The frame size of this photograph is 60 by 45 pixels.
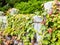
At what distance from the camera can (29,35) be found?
4.16 meters

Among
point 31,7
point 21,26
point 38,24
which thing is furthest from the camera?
point 31,7

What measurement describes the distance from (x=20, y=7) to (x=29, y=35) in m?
1.60

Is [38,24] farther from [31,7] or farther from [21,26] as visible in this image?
[31,7]

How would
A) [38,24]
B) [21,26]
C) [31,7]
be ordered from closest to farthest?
[38,24] → [21,26] → [31,7]

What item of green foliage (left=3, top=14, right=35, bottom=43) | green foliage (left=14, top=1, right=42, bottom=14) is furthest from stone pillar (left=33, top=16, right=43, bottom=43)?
green foliage (left=14, top=1, right=42, bottom=14)

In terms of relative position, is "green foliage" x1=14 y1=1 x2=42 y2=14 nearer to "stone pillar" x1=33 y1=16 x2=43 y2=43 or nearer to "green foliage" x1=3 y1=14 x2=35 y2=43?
"green foliage" x1=3 y1=14 x2=35 y2=43

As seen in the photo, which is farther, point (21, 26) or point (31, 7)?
point (31, 7)

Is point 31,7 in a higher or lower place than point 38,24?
lower

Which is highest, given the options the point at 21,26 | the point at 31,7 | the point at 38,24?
the point at 38,24

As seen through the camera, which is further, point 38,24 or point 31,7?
point 31,7

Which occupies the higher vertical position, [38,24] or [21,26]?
[38,24]

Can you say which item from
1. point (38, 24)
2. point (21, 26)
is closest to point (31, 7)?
point (21, 26)

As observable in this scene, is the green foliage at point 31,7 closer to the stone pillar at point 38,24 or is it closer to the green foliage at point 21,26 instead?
the green foliage at point 21,26

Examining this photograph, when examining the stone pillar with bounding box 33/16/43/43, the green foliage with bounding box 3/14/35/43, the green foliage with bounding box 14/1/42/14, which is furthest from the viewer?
the green foliage with bounding box 14/1/42/14
